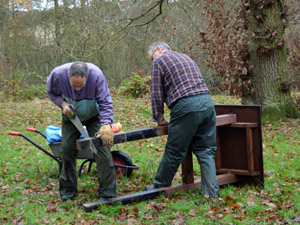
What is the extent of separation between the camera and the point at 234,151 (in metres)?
5.76

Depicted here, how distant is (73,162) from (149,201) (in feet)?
3.83

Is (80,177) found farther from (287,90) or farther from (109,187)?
(287,90)

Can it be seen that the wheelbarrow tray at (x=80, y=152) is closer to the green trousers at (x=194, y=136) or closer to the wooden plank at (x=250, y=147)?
the green trousers at (x=194, y=136)

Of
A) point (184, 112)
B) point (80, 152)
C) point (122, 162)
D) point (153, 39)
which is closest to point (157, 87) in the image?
point (184, 112)

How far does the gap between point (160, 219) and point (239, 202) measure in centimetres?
106

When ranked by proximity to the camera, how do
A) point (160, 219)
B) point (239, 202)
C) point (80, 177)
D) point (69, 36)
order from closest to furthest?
point (160, 219) → point (239, 202) → point (80, 177) → point (69, 36)

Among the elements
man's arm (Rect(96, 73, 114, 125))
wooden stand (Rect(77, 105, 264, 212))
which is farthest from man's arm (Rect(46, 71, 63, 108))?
wooden stand (Rect(77, 105, 264, 212))

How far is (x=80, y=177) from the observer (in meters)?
6.39

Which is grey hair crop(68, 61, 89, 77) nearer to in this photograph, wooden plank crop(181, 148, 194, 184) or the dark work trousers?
the dark work trousers

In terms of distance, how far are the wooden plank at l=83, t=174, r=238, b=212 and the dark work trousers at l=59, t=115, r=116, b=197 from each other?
0.55 ft

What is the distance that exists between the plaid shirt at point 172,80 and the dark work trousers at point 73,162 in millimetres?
878

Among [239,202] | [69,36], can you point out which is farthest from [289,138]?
[69,36]

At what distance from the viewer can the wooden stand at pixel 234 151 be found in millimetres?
5329

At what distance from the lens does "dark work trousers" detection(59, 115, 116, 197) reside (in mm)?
5137
